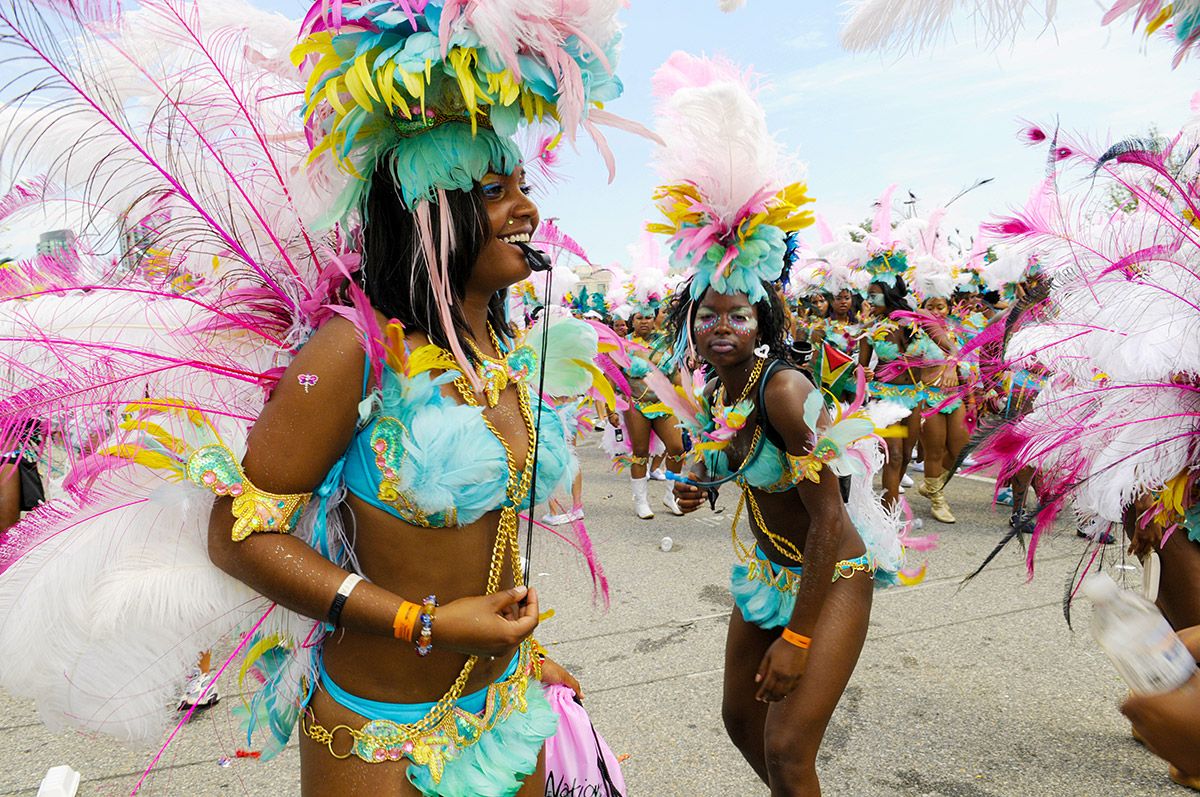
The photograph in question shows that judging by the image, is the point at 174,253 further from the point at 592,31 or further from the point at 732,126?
the point at 732,126

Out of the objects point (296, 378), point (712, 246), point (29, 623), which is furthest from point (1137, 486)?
point (29, 623)

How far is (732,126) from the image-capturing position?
9.61ft

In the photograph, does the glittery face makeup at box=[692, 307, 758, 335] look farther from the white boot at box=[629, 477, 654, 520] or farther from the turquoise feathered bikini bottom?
the white boot at box=[629, 477, 654, 520]

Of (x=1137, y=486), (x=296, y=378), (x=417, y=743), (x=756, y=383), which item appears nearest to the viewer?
(x=296, y=378)

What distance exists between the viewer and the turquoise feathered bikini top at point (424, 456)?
1.46 meters

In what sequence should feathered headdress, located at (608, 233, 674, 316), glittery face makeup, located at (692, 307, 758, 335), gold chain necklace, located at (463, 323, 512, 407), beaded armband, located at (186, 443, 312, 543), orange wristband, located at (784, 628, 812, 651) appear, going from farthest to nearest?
feathered headdress, located at (608, 233, 674, 316)
glittery face makeup, located at (692, 307, 758, 335)
orange wristband, located at (784, 628, 812, 651)
gold chain necklace, located at (463, 323, 512, 407)
beaded armband, located at (186, 443, 312, 543)

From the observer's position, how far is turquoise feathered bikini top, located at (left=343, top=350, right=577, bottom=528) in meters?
1.46

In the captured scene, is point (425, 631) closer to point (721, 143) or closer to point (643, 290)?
point (721, 143)

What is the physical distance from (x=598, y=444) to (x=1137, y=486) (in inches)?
472

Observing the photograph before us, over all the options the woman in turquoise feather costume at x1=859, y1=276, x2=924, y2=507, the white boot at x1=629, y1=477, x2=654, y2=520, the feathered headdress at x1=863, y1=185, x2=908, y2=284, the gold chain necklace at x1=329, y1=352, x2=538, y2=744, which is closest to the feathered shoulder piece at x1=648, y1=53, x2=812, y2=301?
the gold chain necklace at x1=329, y1=352, x2=538, y2=744

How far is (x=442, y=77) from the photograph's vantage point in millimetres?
1494

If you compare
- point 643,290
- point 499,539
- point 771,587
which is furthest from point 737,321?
point 643,290

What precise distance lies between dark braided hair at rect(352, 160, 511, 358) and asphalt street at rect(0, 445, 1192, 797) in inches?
79.1

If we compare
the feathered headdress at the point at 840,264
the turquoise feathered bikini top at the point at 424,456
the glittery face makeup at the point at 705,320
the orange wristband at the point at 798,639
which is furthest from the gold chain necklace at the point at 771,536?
the feathered headdress at the point at 840,264
